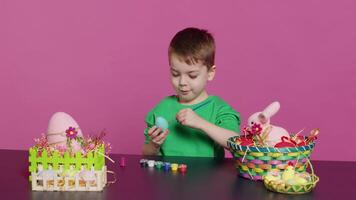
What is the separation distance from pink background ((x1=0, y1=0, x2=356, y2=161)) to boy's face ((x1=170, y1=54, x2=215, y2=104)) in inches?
36.7

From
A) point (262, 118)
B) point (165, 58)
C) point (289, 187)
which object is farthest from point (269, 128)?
point (165, 58)

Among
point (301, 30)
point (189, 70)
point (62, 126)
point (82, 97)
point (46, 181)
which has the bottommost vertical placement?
point (46, 181)

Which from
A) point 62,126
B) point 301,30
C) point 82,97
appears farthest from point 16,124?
point 62,126

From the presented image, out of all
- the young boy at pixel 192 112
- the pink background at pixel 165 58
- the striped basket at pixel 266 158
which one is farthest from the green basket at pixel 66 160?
the pink background at pixel 165 58

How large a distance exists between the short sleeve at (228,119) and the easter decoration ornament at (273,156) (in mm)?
402

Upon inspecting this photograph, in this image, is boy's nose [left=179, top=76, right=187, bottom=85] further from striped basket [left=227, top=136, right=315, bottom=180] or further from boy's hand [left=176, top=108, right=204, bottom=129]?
striped basket [left=227, top=136, right=315, bottom=180]

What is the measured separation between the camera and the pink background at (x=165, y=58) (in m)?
2.93

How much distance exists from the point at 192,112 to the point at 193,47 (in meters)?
0.22

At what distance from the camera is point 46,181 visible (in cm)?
146

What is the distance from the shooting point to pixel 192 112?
191cm

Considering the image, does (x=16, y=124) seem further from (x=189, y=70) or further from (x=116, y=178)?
(x=116, y=178)

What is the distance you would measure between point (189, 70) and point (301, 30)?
1118 mm

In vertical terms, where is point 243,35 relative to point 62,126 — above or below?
above

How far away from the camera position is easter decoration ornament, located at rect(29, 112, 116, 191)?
1456mm
